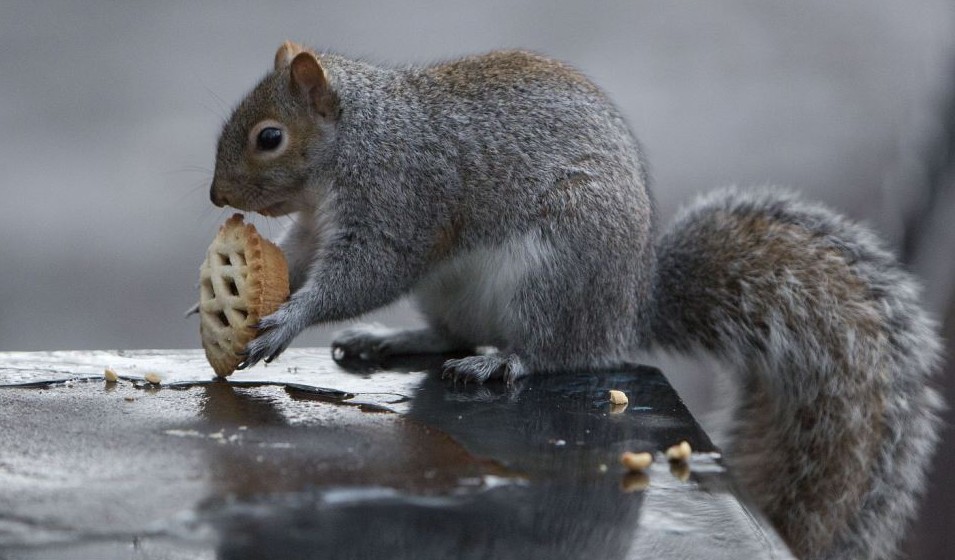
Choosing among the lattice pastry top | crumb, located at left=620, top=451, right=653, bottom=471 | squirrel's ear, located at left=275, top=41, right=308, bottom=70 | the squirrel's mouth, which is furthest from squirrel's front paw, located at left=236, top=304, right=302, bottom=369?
crumb, located at left=620, top=451, right=653, bottom=471

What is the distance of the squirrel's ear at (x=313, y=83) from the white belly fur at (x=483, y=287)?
40 centimetres

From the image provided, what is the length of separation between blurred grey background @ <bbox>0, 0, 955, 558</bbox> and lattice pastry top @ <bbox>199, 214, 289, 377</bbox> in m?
2.46

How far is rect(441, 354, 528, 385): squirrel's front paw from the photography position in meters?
2.41

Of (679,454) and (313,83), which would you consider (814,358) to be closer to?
(679,454)

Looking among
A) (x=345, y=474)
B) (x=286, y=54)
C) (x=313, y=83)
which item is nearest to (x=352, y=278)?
(x=313, y=83)

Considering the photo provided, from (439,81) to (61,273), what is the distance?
118 inches

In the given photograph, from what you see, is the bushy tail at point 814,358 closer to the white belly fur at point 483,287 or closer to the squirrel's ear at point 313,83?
the white belly fur at point 483,287

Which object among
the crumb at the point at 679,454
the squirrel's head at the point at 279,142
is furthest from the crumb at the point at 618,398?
the squirrel's head at the point at 279,142

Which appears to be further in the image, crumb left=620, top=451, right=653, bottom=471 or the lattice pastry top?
the lattice pastry top

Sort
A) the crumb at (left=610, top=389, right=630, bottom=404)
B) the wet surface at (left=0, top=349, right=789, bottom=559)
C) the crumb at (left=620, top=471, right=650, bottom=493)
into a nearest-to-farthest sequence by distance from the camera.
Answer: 1. the wet surface at (left=0, top=349, right=789, bottom=559)
2. the crumb at (left=620, top=471, right=650, bottom=493)
3. the crumb at (left=610, top=389, right=630, bottom=404)

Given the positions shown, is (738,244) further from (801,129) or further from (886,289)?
(801,129)

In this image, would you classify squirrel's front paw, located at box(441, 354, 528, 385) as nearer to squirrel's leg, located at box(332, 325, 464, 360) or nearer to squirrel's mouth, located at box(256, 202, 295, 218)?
squirrel's leg, located at box(332, 325, 464, 360)

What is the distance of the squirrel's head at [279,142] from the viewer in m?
2.54

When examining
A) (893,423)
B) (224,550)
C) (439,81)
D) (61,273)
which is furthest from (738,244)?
(61,273)
